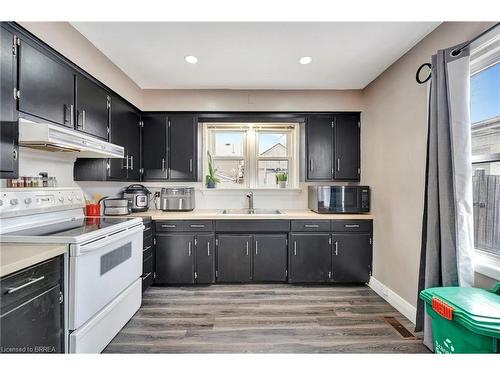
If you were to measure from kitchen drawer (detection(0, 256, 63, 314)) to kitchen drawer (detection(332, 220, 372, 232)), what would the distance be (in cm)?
266

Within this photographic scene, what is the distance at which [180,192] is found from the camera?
3.20m

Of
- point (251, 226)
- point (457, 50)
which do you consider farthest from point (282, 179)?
point (457, 50)

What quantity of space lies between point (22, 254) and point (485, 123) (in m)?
2.88

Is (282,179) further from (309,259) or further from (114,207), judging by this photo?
(114,207)

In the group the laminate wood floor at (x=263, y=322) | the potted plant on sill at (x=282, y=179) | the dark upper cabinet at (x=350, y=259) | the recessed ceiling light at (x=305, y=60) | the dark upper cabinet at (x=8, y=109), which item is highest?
the recessed ceiling light at (x=305, y=60)

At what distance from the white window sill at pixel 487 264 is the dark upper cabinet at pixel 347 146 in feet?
5.68

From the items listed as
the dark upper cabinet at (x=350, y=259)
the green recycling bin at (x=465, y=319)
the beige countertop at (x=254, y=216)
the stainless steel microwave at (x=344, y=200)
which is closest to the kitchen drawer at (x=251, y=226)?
the beige countertop at (x=254, y=216)

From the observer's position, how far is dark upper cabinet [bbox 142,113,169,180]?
3.28 m

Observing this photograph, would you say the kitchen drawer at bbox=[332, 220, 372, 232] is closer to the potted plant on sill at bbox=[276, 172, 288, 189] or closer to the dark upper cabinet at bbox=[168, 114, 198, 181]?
the potted plant on sill at bbox=[276, 172, 288, 189]

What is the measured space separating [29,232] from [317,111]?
3173 mm

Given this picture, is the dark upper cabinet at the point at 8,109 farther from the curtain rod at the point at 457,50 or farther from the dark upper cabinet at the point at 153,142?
→ the curtain rod at the point at 457,50

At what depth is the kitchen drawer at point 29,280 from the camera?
1.07 metres

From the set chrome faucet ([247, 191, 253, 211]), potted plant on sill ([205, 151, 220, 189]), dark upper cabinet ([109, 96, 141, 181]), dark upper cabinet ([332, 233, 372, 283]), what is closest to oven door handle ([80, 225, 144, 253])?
dark upper cabinet ([109, 96, 141, 181])

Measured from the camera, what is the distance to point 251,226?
2.98m
